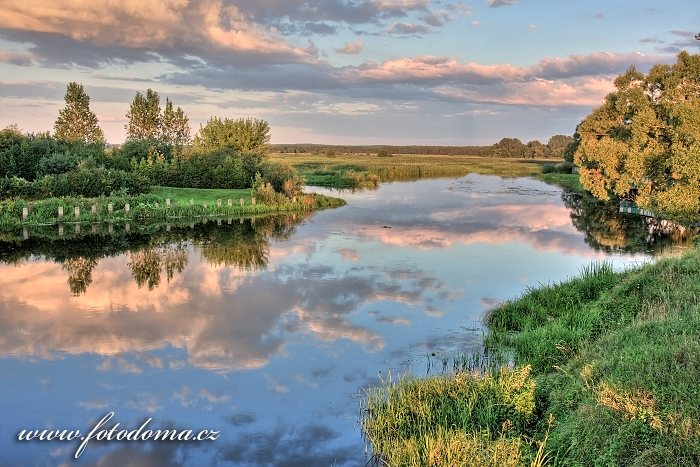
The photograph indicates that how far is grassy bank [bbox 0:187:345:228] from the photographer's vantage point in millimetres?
37138

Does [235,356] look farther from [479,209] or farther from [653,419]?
[479,209]

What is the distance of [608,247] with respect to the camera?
32375 millimetres

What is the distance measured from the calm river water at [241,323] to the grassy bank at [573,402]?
123 cm

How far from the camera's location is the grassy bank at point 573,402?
8.43 metres

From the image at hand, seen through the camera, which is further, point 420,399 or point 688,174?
point 688,174

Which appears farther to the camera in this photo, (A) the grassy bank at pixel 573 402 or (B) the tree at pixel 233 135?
(B) the tree at pixel 233 135

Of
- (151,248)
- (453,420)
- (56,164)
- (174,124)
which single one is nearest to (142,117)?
(174,124)

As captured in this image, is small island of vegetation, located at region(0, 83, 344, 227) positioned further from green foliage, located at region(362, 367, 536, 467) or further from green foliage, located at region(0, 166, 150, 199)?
green foliage, located at region(362, 367, 536, 467)

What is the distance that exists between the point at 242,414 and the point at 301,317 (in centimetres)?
716

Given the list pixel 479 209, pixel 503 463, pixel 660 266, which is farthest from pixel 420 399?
pixel 479 209

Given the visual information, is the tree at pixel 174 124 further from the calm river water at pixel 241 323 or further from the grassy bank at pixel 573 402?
the grassy bank at pixel 573 402

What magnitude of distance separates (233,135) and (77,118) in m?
27.0

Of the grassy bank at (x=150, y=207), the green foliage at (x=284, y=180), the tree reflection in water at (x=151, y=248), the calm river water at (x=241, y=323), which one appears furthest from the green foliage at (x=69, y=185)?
the green foliage at (x=284, y=180)

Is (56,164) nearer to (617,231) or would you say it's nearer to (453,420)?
(617,231)
